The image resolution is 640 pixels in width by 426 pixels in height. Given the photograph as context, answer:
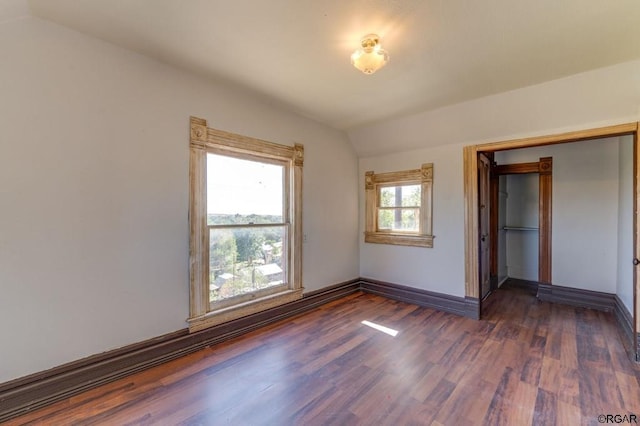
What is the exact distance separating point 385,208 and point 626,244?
298cm

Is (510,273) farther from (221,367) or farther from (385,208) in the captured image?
(221,367)

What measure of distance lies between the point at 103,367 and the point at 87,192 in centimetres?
137

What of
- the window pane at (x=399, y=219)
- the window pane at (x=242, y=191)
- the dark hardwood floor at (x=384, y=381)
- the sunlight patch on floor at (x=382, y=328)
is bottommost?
the sunlight patch on floor at (x=382, y=328)

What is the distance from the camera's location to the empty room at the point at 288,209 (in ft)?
6.13

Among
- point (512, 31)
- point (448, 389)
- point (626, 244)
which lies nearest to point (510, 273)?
point (626, 244)

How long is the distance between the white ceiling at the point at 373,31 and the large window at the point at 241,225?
0.76 m

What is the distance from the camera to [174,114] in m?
2.59

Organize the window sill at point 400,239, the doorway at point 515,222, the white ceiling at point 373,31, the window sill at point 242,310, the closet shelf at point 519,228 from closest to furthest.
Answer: the white ceiling at point 373,31, the window sill at point 242,310, the window sill at point 400,239, the doorway at point 515,222, the closet shelf at point 519,228

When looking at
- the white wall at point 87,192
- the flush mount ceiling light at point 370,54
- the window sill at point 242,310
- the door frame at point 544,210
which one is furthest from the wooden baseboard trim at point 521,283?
the white wall at point 87,192

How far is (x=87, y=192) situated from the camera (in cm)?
212

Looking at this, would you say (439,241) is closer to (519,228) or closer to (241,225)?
(519,228)

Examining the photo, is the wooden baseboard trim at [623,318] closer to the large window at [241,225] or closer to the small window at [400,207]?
the small window at [400,207]

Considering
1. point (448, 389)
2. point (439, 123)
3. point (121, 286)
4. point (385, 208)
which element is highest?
point (439, 123)

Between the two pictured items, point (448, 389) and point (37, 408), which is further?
point (448, 389)
